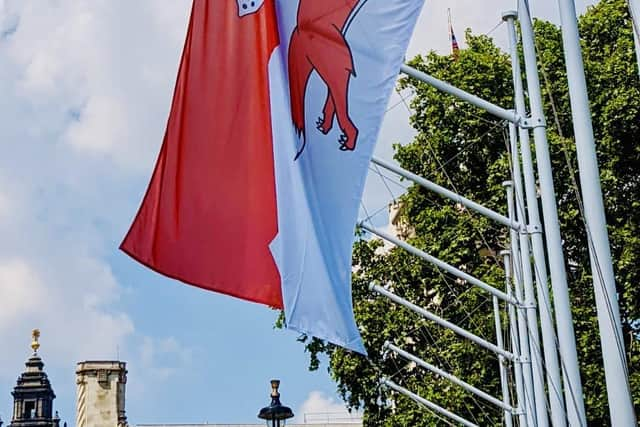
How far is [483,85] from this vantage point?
3850 centimetres

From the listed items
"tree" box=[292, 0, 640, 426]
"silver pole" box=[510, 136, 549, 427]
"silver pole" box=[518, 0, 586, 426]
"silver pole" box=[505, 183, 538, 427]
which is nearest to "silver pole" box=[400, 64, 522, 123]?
"silver pole" box=[518, 0, 586, 426]

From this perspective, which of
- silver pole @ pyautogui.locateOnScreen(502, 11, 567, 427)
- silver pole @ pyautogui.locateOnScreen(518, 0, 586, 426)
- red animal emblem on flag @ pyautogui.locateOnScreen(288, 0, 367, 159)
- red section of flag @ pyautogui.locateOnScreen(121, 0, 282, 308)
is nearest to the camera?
red animal emblem on flag @ pyautogui.locateOnScreen(288, 0, 367, 159)

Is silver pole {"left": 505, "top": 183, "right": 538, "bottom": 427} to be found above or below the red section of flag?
above

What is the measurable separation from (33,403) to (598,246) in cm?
8997

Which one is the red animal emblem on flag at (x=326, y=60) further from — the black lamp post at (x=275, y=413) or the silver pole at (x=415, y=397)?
the silver pole at (x=415, y=397)

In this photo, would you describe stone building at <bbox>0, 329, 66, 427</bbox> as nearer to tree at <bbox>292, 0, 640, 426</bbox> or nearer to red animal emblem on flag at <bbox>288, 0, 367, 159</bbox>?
tree at <bbox>292, 0, 640, 426</bbox>

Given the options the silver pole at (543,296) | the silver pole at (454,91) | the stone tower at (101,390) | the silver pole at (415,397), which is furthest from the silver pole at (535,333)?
the stone tower at (101,390)

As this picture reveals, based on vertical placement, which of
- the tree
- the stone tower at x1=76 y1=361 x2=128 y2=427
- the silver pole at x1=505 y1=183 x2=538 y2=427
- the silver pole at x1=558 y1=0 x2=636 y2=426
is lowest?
the silver pole at x1=558 y1=0 x2=636 y2=426

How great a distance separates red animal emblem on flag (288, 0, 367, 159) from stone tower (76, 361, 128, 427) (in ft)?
211

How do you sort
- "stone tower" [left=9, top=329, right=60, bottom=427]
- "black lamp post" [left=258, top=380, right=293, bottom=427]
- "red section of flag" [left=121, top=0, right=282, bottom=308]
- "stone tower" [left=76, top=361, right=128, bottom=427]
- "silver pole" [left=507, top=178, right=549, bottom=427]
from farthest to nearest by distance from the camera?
"stone tower" [left=9, top=329, right=60, bottom=427]
"stone tower" [left=76, top=361, right=128, bottom=427]
"black lamp post" [left=258, top=380, right=293, bottom=427]
"silver pole" [left=507, top=178, right=549, bottom=427]
"red section of flag" [left=121, top=0, right=282, bottom=308]

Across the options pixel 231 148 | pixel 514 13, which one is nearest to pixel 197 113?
pixel 231 148

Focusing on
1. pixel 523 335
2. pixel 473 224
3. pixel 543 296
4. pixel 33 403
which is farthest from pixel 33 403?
pixel 543 296

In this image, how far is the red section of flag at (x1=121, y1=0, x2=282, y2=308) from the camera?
12219 mm

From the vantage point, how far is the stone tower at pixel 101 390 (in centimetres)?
7481
